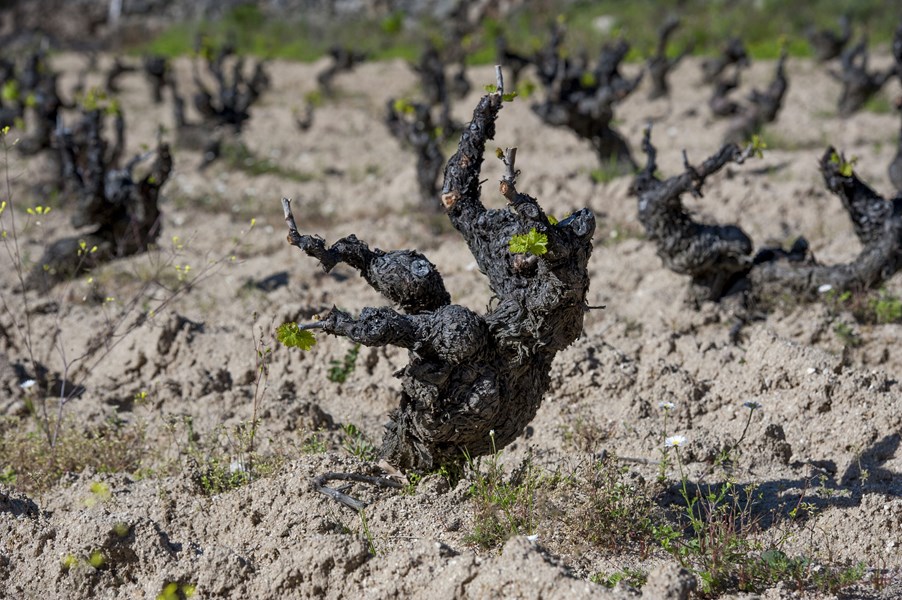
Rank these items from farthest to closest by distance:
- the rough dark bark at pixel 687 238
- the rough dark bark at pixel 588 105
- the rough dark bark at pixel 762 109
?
the rough dark bark at pixel 762 109 → the rough dark bark at pixel 588 105 → the rough dark bark at pixel 687 238

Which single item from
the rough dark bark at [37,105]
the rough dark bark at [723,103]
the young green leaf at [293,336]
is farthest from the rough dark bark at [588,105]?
the young green leaf at [293,336]

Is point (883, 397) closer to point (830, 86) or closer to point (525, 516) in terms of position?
point (525, 516)

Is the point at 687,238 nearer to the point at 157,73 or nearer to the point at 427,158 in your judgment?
the point at 427,158

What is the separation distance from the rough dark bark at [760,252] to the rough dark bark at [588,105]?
3.26 metres

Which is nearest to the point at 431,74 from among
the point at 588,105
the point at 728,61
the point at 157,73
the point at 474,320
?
the point at 728,61

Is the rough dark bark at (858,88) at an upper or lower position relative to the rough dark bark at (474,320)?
upper

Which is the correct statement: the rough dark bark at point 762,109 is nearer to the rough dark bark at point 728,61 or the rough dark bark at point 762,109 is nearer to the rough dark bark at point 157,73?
the rough dark bark at point 728,61

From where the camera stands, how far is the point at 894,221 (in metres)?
5.87

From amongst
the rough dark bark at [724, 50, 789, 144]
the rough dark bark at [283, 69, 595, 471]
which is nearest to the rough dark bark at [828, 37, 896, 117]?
the rough dark bark at [724, 50, 789, 144]

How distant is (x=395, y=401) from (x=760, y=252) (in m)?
2.65

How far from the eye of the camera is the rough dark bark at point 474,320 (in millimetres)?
3525

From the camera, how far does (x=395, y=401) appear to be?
5.12m

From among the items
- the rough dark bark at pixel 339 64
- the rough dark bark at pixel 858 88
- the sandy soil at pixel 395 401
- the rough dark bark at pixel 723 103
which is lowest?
the sandy soil at pixel 395 401

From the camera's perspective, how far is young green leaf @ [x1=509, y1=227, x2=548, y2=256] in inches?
131
